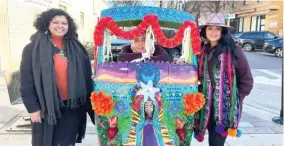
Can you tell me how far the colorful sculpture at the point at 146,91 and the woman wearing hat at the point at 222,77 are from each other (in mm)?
133

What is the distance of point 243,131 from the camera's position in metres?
4.54

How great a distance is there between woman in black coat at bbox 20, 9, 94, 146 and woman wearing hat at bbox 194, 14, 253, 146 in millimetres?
1145

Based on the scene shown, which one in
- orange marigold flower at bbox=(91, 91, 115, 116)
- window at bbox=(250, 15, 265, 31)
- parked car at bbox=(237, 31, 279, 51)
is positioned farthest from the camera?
window at bbox=(250, 15, 265, 31)

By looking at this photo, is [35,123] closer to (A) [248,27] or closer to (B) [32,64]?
(B) [32,64]

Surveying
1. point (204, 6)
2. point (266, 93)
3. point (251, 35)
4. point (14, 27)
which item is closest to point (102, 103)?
point (266, 93)

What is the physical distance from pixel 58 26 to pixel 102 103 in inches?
31.0

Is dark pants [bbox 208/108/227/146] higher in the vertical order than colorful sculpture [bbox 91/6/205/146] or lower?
lower

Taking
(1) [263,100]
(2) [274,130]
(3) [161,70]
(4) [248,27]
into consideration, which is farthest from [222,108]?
(4) [248,27]

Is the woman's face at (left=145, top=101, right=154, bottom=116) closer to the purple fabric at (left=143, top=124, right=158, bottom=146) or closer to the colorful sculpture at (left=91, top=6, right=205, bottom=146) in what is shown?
the colorful sculpture at (left=91, top=6, right=205, bottom=146)

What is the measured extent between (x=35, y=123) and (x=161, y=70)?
1240 millimetres

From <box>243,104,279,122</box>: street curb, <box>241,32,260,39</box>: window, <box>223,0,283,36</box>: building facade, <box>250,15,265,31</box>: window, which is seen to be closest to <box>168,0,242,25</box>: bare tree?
<box>223,0,283,36</box>: building facade

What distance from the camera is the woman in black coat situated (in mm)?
2494

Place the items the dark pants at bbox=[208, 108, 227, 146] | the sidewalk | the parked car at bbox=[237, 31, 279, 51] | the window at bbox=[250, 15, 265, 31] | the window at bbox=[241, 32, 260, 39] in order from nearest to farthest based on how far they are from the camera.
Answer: the dark pants at bbox=[208, 108, 227, 146] → the sidewalk → the parked car at bbox=[237, 31, 279, 51] → the window at bbox=[241, 32, 260, 39] → the window at bbox=[250, 15, 265, 31]

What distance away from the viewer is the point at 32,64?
249cm
